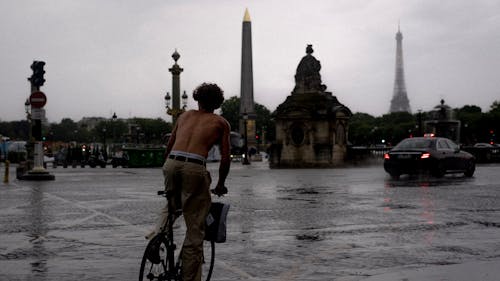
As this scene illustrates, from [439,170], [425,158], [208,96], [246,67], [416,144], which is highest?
[246,67]

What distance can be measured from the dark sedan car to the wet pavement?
8.60m

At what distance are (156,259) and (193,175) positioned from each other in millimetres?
677

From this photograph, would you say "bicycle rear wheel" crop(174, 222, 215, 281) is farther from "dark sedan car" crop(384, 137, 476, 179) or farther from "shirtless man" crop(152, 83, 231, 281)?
"dark sedan car" crop(384, 137, 476, 179)

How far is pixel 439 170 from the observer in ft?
88.2

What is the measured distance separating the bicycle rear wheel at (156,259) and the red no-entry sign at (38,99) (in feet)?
70.5

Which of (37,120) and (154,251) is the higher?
(37,120)

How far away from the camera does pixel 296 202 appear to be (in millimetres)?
15891

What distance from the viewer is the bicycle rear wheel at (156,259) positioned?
580cm

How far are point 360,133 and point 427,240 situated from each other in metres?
181

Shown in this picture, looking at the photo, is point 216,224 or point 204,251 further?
point 204,251

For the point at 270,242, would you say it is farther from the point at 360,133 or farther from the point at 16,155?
the point at 360,133

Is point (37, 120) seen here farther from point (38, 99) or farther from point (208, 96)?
point (208, 96)

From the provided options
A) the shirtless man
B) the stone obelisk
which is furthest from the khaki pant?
the stone obelisk

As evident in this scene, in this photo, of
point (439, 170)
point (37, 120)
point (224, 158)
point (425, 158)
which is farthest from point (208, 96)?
point (37, 120)
